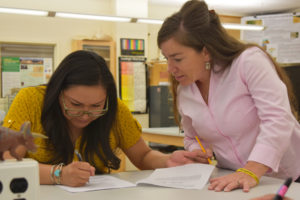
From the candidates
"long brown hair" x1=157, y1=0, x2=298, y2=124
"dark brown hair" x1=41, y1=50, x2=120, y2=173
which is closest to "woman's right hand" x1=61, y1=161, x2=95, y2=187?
"dark brown hair" x1=41, y1=50, x2=120, y2=173

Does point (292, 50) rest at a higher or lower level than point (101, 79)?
higher

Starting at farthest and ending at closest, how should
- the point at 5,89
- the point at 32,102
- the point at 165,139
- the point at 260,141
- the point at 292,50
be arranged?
the point at 292,50 → the point at 5,89 → the point at 165,139 → the point at 32,102 → the point at 260,141

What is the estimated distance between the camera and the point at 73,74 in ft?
→ 4.34

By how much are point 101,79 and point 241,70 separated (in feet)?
1.67

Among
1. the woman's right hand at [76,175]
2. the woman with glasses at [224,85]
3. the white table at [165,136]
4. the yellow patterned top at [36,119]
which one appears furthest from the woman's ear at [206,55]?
the white table at [165,136]

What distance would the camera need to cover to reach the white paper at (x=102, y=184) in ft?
3.57

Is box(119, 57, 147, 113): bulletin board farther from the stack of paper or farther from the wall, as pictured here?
the stack of paper

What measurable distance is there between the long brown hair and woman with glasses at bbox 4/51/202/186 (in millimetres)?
301

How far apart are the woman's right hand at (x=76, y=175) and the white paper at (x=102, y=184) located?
17 mm

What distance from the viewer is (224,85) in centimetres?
131

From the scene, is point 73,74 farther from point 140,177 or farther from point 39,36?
point 39,36

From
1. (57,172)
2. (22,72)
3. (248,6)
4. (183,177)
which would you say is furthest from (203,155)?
(248,6)

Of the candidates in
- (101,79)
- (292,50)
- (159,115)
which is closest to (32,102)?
(101,79)

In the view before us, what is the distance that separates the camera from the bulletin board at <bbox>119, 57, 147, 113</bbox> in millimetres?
5527
